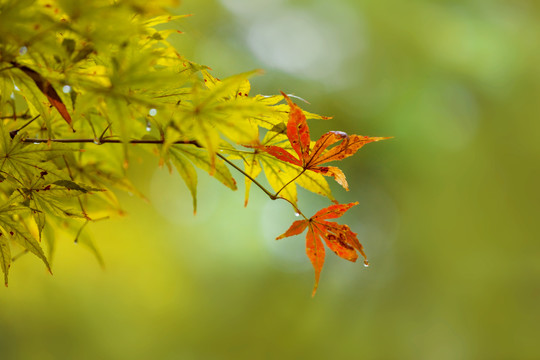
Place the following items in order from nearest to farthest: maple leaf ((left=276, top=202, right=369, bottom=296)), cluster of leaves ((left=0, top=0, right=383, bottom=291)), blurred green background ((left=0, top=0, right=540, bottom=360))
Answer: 1. cluster of leaves ((left=0, top=0, right=383, bottom=291))
2. maple leaf ((left=276, top=202, right=369, bottom=296))
3. blurred green background ((left=0, top=0, right=540, bottom=360))

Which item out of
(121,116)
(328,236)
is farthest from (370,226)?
(121,116)

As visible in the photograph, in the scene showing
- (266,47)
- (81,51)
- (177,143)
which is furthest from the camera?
(266,47)

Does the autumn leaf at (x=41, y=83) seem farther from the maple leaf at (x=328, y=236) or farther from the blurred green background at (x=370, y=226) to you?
the blurred green background at (x=370, y=226)

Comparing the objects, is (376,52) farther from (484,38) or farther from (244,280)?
(244,280)

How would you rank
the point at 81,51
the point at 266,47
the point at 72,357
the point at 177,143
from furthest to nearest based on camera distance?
the point at 266,47
the point at 72,357
the point at 177,143
the point at 81,51

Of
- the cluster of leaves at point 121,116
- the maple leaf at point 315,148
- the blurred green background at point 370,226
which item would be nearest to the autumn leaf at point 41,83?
the cluster of leaves at point 121,116

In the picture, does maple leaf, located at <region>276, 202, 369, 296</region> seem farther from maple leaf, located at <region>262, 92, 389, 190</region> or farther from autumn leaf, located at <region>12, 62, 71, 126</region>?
autumn leaf, located at <region>12, 62, 71, 126</region>

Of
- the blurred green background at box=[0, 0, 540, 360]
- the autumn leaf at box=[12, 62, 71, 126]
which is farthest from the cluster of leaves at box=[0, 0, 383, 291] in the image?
the blurred green background at box=[0, 0, 540, 360]

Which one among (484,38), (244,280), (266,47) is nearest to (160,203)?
(244,280)
